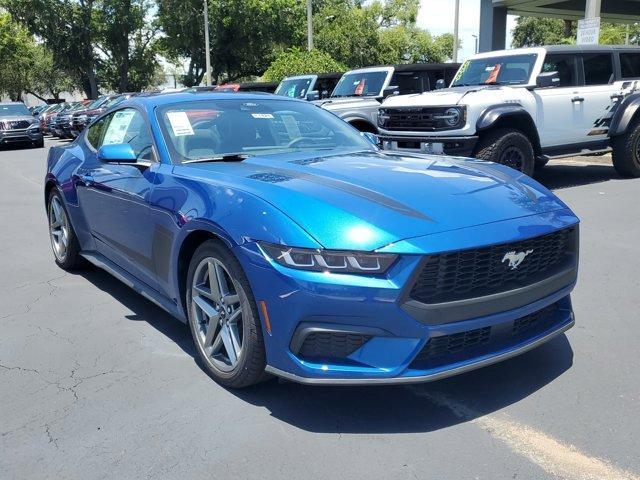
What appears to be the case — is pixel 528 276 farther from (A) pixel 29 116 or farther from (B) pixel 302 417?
(A) pixel 29 116

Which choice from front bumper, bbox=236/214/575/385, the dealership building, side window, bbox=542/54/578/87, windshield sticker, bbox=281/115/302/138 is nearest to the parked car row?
the dealership building

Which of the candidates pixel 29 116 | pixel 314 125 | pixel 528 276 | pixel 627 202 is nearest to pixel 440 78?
pixel 627 202

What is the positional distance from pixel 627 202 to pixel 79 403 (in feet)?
23.8

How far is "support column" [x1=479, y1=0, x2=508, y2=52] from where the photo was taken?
2183 centimetres

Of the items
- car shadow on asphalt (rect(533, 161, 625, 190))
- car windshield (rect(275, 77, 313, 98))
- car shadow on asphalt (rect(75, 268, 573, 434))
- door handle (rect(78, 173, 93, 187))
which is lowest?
car shadow on asphalt (rect(533, 161, 625, 190))

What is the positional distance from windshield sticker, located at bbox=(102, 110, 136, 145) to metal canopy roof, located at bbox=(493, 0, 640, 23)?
1887cm

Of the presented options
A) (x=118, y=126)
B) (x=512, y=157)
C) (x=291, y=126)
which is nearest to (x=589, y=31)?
(x=512, y=157)

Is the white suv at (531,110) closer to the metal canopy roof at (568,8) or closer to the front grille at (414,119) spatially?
the front grille at (414,119)

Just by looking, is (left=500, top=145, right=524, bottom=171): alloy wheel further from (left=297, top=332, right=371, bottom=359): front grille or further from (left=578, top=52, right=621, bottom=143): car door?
(left=297, top=332, right=371, bottom=359): front grille

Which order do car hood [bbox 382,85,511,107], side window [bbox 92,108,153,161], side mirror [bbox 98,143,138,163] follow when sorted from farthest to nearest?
car hood [bbox 382,85,511,107], side window [bbox 92,108,153,161], side mirror [bbox 98,143,138,163]

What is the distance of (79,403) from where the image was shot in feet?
10.9

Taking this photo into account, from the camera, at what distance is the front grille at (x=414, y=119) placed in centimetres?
848

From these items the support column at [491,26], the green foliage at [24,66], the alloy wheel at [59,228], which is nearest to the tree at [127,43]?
the green foliage at [24,66]

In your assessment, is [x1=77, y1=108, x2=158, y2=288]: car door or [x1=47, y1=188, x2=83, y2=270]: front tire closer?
[x1=77, y1=108, x2=158, y2=288]: car door
